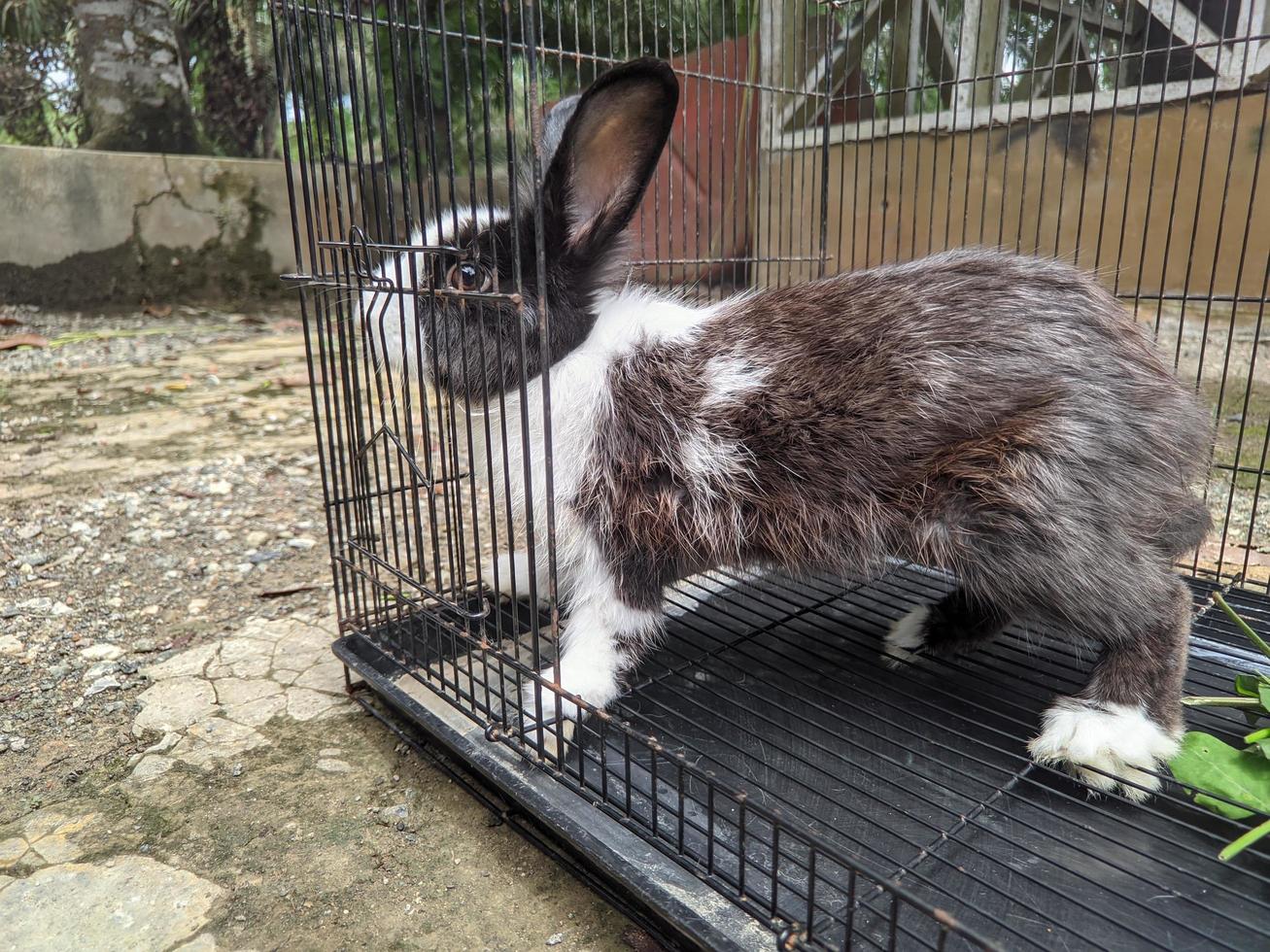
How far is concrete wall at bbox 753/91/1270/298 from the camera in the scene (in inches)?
144

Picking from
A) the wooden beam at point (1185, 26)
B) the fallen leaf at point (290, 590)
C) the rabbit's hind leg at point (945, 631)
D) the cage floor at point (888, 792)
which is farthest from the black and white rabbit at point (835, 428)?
the wooden beam at point (1185, 26)

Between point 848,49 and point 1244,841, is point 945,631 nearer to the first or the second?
point 1244,841

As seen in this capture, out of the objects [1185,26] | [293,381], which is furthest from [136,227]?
[1185,26]

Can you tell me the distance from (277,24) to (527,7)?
0.92 m

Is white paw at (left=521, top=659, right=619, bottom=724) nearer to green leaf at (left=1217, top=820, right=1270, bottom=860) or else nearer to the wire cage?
the wire cage

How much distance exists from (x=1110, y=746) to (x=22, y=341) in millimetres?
6377

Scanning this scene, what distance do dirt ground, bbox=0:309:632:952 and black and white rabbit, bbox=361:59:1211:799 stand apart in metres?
0.45

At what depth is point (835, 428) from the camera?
165 cm

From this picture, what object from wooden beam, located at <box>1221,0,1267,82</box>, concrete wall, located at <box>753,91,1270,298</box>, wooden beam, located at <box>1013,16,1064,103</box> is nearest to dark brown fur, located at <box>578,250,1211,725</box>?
concrete wall, located at <box>753,91,1270,298</box>

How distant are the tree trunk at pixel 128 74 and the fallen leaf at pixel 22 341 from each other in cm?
245

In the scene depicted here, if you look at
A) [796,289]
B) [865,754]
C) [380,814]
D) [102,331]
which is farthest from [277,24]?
[102,331]

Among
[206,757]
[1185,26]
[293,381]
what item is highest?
[1185,26]

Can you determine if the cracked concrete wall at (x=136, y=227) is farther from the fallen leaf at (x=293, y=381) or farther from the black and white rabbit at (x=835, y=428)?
the black and white rabbit at (x=835, y=428)

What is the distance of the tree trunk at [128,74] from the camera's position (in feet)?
23.5
